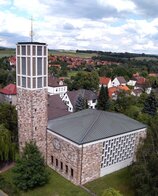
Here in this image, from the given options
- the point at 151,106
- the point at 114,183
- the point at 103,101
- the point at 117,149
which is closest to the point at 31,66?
the point at 117,149

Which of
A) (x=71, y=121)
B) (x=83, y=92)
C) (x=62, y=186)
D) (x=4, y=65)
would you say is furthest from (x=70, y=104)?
(x=4, y=65)

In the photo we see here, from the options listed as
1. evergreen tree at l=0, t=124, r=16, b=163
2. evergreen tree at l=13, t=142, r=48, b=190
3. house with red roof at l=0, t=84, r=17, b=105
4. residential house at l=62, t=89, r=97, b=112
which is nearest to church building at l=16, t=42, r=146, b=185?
evergreen tree at l=0, t=124, r=16, b=163

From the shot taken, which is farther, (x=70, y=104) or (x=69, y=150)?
(x=70, y=104)

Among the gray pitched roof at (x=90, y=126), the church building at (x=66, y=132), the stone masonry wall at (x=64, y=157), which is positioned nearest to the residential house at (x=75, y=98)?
the gray pitched roof at (x=90, y=126)

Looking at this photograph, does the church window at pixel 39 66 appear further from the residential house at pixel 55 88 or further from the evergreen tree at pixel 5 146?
the residential house at pixel 55 88

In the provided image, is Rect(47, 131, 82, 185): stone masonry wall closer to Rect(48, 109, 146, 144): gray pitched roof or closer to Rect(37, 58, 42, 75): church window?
Rect(48, 109, 146, 144): gray pitched roof

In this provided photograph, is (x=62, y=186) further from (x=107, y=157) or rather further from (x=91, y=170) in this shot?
(x=107, y=157)

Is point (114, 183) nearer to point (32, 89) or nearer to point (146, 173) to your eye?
point (146, 173)
